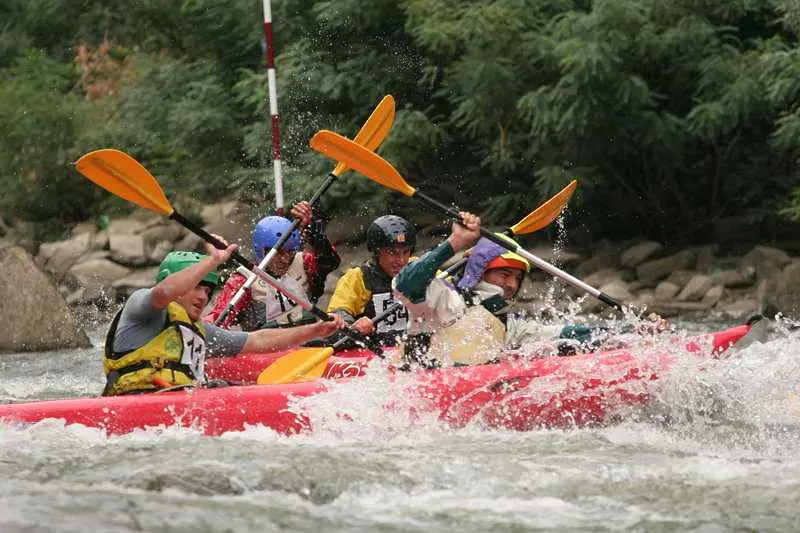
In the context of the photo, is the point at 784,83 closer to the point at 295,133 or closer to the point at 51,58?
the point at 295,133

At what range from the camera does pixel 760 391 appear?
6230mm

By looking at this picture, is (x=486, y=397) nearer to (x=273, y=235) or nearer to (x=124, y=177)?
(x=124, y=177)

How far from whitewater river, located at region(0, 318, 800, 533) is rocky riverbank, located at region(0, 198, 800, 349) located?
15.7ft

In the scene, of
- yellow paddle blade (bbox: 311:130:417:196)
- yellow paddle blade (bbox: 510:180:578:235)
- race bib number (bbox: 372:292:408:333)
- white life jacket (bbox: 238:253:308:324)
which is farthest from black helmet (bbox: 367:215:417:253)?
white life jacket (bbox: 238:253:308:324)

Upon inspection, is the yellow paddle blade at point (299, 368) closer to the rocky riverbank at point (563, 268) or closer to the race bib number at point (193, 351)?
the race bib number at point (193, 351)

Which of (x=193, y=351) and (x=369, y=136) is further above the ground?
(x=369, y=136)

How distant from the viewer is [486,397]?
6.14m

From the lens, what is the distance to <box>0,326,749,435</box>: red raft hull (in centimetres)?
608

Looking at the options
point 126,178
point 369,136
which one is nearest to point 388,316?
point 369,136

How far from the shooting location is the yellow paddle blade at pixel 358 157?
23.2ft

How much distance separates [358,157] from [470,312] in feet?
4.05

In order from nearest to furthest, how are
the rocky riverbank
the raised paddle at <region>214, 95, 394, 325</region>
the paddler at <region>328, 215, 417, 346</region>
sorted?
1. the paddler at <region>328, 215, 417, 346</region>
2. the raised paddle at <region>214, 95, 394, 325</region>
3. the rocky riverbank

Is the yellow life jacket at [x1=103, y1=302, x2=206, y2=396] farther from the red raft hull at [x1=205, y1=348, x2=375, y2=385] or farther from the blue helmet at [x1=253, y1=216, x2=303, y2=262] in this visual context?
the blue helmet at [x1=253, y1=216, x2=303, y2=262]

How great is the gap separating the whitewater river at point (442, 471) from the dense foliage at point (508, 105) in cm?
736
